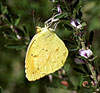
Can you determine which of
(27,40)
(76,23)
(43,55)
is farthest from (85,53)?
(27,40)

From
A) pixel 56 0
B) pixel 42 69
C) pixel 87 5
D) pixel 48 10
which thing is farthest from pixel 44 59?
pixel 87 5

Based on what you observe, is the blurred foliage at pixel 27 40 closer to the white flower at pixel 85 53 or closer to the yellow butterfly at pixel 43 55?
the yellow butterfly at pixel 43 55

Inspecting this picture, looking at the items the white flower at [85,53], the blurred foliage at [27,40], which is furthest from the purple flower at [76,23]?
the blurred foliage at [27,40]

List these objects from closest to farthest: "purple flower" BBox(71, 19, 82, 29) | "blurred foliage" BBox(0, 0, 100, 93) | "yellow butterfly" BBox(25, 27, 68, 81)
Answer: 1. "purple flower" BBox(71, 19, 82, 29)
2. "yellow butterfly" BBox(25, 27, 68, 81)
3. "blurred foliage" BBox(0, 0, 100, 93)

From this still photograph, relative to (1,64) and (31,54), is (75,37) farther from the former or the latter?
(1,64)

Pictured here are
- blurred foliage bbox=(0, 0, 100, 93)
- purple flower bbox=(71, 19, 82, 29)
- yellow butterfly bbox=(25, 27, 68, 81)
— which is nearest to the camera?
purple flower bbox=(71, 19, 82, 29)

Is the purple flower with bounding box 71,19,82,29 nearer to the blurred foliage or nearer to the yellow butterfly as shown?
the yellow butterfly

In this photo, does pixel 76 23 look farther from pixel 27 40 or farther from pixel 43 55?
pixel 27 40

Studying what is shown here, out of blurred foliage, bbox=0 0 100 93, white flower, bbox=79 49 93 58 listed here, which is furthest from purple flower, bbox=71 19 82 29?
blurred foliage, bbox=0 0 100 93
